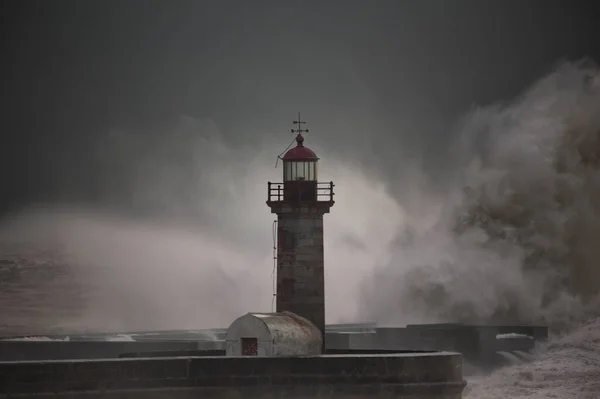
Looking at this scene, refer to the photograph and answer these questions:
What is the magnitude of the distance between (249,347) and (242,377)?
172 centimetres

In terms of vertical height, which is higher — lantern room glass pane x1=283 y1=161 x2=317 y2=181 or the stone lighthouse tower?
lantern room glass pane x1=283 y1=161 x2=317 y2=181

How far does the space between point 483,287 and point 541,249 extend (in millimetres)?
2327

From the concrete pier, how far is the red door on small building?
1.30 meters

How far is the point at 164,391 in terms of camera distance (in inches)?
999

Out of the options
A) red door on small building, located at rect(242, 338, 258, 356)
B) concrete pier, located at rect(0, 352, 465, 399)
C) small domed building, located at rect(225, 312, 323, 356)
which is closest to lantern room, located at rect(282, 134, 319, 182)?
small domed building, located at rect(225, 312, 323, 356)

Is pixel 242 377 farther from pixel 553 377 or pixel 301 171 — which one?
pixel 553 377

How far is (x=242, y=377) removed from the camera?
25.7 m

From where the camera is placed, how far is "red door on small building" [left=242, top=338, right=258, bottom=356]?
89.6ft

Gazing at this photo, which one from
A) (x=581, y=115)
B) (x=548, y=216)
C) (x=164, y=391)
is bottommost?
(x=164, y=391)

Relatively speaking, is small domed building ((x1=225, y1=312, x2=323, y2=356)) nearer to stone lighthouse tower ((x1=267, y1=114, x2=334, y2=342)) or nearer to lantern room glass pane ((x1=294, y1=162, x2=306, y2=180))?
stone lighthouse tower ((x1=267, y1=114, x2=334, y2=342))

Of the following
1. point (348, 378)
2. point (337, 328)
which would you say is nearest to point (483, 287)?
point (337, 328)

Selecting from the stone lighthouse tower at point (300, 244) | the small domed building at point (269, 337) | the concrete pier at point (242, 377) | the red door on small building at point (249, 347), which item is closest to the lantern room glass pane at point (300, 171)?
the stone lighthouse tower at point (300, 244)

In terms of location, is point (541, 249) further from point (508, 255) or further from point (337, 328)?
point (337, 328)

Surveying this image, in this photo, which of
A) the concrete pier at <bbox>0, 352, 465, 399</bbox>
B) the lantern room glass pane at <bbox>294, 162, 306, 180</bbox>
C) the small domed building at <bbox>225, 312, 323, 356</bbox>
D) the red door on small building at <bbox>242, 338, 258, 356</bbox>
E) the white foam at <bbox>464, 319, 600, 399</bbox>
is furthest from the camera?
the white foam at <bbox>464, 319, 600, 399</bbox>
